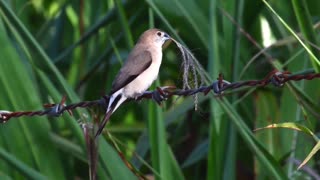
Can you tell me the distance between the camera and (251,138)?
10.9 ft

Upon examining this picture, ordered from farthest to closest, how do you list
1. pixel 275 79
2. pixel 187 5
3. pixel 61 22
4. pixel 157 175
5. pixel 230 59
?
pixel 61 22, pixel 187 5, pixel 230 59, pixel 157 175, pixel 275 79

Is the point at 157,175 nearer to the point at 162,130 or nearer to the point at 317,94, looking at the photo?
the point at 162,130

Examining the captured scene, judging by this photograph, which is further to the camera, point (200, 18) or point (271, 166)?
point (200, 18)

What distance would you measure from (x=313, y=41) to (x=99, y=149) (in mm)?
875

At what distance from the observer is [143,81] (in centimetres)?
341

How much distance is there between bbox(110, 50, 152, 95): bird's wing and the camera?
3.31 meters

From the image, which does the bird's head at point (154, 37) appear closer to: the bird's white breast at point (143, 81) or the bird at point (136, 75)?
the bird at point (136, 75)

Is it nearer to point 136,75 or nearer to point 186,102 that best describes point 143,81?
point 136,75

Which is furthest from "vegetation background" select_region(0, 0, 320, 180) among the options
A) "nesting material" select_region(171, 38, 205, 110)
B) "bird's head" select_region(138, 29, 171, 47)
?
"nesting material" select_region(171, 38, 205, 110)

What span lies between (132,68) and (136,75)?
28 mm

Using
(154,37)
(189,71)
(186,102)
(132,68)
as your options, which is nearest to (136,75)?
(132,68)

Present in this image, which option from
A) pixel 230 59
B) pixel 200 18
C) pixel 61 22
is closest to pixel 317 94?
pixel 230 59

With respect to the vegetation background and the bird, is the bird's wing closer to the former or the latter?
the bird

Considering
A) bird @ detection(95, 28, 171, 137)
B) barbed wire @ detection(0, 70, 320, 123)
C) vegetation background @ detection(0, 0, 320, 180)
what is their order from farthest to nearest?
vegetation background @ detection(0, 0, 320, 180) → bird @ detection(95, 28, 171, 137) → barbed wire @ detection(0, 70, 320, 123)
